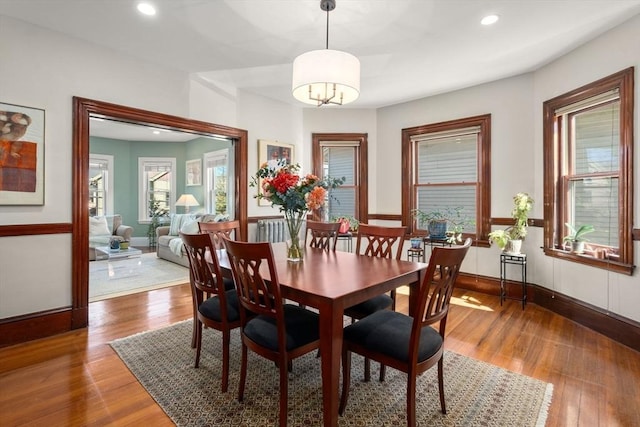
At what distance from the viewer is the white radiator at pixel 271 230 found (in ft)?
15.0

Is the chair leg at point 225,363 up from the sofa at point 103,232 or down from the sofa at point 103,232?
down

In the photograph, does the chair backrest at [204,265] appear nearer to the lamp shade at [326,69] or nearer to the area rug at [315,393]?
the area rug at [315,393]

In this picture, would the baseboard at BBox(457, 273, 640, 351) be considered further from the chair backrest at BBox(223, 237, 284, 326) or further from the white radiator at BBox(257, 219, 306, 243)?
the chair backrest at BBox(223, 237, 284, 326)

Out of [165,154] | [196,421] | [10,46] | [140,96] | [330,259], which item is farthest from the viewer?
[165,154]

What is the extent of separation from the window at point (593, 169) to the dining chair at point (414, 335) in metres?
2.14

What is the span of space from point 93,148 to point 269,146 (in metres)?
5.32

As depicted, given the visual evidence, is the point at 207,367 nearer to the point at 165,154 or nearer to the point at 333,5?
the point at 333,5

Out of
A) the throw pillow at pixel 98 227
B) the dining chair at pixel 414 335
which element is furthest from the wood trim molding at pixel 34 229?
the throw pillow at pixel 98 227

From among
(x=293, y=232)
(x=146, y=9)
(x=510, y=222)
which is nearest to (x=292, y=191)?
(x=293, y=232)

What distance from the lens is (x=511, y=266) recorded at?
3963 mm

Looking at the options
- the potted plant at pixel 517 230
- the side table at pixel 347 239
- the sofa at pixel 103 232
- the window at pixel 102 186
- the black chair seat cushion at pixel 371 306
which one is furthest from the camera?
the window at pixel 102 186

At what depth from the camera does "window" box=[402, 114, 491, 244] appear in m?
4.18

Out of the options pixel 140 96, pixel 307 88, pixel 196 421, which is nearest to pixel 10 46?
pixel 140 96

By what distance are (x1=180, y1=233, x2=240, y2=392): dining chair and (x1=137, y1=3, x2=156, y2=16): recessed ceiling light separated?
1.81 meters
